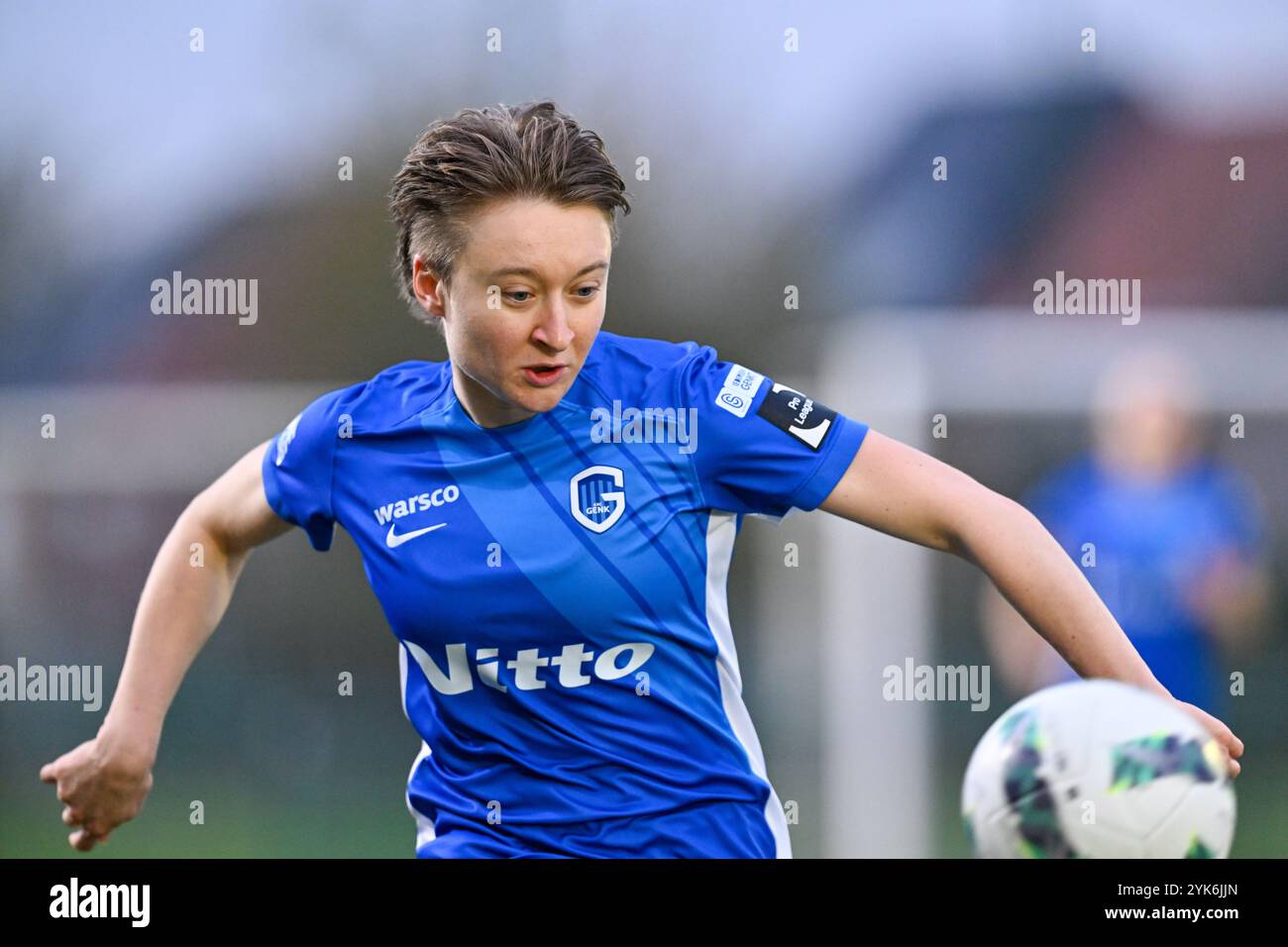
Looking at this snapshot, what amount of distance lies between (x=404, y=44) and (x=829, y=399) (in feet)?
10.6

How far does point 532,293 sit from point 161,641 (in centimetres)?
Answer: 106

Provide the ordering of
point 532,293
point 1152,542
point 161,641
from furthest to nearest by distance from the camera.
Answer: point 1152,542, point 161,641, point 532,293

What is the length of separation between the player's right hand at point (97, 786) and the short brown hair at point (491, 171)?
1086 mm

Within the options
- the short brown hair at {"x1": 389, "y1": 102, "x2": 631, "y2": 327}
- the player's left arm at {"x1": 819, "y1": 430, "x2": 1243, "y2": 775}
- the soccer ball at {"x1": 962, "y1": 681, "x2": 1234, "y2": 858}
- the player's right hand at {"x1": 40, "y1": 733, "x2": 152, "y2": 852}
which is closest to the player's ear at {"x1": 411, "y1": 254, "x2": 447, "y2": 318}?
the short brown hair at {"x1": 389, "y1": 102, "x2": 631, "y2": 327}

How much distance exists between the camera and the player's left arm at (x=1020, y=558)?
2.34 meters

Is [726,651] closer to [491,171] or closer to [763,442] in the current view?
[763,442]

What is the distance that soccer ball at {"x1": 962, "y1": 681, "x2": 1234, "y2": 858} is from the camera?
227cm

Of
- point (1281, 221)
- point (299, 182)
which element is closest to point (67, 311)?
point (299, 182)

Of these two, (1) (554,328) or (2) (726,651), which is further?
(2) (726,651)

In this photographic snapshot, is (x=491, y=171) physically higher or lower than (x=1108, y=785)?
higher

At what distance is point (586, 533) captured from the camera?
8.00 ft

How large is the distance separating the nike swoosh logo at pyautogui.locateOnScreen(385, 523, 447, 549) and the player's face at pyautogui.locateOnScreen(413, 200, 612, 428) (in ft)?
0.86

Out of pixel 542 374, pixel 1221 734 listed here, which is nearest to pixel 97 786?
pixel 542 374
